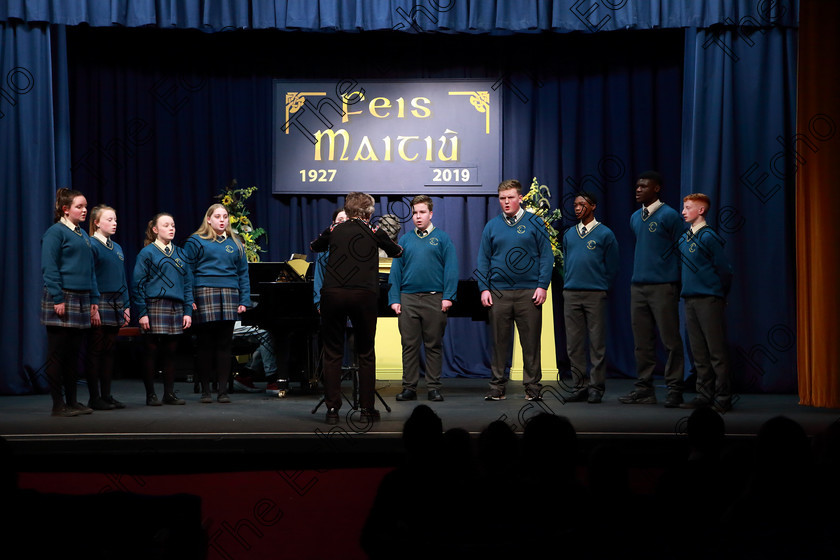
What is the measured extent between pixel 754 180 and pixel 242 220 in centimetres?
486

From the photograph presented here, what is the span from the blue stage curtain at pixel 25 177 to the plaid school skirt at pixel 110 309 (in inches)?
66.0

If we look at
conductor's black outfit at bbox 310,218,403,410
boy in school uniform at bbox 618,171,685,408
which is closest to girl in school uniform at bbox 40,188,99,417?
conductor's black outfit at bbox 310,218,403,410

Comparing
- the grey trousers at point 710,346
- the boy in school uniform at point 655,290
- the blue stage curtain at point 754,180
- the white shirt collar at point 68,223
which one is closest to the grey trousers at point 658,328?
the boy in school uniform at point 655,290

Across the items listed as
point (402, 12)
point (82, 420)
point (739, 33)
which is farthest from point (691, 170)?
point (82, 420)

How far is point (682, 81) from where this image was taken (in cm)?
809

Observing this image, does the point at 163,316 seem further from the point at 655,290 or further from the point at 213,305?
the point at 655,290

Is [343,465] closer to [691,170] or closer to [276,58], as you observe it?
[691,170]

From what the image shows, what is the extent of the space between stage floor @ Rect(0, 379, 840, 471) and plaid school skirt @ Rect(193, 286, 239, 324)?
0.63 meters

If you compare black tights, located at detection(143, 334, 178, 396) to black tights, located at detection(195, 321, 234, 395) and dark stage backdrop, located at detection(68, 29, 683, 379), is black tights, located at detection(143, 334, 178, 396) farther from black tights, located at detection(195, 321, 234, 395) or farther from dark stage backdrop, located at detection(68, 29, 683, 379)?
dark stage backdrop, located at detection(68, 29, 683, 379)

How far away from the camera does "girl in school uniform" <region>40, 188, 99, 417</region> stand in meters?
5.12

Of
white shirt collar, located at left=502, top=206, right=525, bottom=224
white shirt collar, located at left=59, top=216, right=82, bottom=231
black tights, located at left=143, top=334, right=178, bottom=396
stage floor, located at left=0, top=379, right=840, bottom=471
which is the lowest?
stage floor, located at left=0, top=379, right=840, bottom=471

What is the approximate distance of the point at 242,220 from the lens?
26.7 ft

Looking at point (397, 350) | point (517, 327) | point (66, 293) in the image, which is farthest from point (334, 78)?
point (66, 293)

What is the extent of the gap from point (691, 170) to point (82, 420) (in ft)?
17.5
